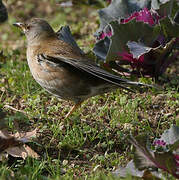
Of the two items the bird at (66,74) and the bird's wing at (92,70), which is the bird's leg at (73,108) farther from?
the bird's wing at (92,70)

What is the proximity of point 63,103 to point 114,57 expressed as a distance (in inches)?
35.1

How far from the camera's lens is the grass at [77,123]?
4.16m

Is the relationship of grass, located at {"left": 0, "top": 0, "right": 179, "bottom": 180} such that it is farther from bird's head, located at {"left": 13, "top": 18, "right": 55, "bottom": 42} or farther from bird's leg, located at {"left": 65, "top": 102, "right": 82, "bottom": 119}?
bird's head, located at {"left": 13, "top": 18, "right": 55, "bottom": 42}

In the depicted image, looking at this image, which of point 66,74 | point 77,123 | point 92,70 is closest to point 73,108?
point 77,123

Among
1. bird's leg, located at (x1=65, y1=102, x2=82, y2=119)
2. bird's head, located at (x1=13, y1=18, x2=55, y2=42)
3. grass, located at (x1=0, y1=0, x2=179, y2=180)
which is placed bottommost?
grass, located at (x1=0, y1=0, x2=179, y2=180)

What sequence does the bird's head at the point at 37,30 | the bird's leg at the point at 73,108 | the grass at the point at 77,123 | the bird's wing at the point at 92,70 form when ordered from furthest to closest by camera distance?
the bird's head at the point at 37,30
the bird's leg at the point at 73,108
the bird's wing at the point at 92,70
the grass at the point at 77,123

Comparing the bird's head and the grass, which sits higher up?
the bird's head

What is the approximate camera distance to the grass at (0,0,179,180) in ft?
13.6

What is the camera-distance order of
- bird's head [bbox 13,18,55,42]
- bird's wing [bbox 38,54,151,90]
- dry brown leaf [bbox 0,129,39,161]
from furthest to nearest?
1. bird's head [bbox 13,18,55,42]
2. bird's wing [bbox 38,54,151,90]
3. dry brown leaf [bbox 0,129,39,161]

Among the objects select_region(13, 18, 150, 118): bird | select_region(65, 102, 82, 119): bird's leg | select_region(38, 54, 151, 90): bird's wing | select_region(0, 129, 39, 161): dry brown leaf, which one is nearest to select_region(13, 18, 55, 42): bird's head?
select_region(13, 18, 150, 118): bird

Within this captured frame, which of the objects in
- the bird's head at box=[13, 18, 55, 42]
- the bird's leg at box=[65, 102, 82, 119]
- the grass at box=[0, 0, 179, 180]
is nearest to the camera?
the grass at box=[0, 0, 179, 180]

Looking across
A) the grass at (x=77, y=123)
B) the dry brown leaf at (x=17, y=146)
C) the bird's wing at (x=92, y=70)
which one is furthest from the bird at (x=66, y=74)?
the dry brown leaf at (x=17, y=146)

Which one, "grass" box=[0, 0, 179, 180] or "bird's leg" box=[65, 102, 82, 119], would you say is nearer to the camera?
"grass" box=[0, 0, 179, 180]

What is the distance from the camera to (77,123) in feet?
16.5
